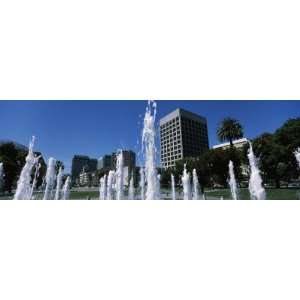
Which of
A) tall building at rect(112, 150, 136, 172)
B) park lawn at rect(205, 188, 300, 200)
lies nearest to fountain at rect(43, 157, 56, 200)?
tall building at rect(112, 150, 136, 172)

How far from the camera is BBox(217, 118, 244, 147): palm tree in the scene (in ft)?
78.1

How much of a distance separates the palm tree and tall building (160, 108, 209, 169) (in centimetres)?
556

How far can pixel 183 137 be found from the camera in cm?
1722

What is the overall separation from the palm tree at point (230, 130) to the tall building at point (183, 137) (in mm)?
5562

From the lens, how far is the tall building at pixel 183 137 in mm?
13594

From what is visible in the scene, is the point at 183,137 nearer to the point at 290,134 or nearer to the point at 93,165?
the point at 290,134

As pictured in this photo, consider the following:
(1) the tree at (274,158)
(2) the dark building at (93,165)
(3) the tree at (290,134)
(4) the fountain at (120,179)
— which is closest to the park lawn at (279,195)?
(1) the tree at (274,158)

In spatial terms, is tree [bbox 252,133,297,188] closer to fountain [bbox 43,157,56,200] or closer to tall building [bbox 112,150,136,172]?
tall building [bbox 112,150,136,172]

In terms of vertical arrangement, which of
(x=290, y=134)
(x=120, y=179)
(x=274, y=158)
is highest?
(x=290, y=134)

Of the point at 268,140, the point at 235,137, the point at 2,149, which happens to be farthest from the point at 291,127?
the point at 2,149

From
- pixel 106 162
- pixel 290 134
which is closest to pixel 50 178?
pixel 106 162

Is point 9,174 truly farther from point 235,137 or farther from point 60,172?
point 235,137

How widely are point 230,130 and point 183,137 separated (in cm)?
912

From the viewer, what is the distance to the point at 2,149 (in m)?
18.0
